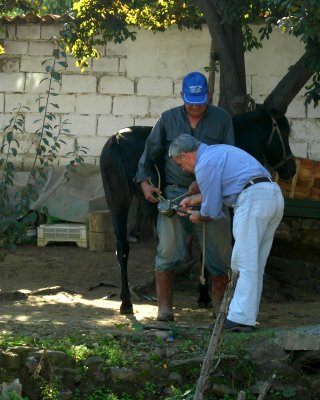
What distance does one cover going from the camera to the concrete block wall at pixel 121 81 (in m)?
11.3

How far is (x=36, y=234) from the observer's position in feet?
37.4

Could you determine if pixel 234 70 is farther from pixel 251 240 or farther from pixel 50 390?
pixel 50 390

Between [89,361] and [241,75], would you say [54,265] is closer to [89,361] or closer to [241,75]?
[241,75]

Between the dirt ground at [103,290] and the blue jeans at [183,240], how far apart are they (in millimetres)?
496

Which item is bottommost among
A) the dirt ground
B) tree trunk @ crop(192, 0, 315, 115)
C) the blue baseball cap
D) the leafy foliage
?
the dirt ground

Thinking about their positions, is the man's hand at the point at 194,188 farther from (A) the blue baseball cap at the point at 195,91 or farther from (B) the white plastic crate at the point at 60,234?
(B) the white plastic crate at the point at 60,234

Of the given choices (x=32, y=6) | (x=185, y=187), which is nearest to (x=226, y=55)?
(x=185, y=187)

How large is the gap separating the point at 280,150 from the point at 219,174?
101 inches

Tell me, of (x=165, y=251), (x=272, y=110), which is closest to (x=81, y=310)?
(x=165, y=251)

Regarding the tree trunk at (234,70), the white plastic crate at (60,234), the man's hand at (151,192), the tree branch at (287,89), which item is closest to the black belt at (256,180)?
the man's hand at (151,192)

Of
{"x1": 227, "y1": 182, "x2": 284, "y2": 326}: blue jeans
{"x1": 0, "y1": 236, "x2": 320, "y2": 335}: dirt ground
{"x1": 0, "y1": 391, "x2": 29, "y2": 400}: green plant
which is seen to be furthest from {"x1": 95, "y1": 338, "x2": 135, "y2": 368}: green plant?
{"x1": 227, "y1": 182, "x2": 284, "y2": 326}: blue jeans

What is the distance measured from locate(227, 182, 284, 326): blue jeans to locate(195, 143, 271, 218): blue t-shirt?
3.6 inches

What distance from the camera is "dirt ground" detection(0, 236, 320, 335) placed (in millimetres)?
7582

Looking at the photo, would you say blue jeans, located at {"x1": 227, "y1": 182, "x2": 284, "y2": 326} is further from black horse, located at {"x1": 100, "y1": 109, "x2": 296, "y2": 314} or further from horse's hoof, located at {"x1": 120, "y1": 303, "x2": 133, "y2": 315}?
black horse, located at {"x1": 100, "y1": 109, "x2": 296, "y2": 314}
